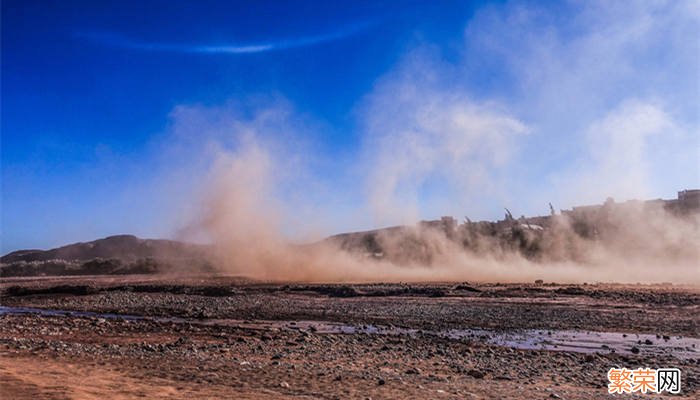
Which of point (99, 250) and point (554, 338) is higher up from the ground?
point (99, 250)

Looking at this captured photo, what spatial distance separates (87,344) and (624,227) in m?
52.2

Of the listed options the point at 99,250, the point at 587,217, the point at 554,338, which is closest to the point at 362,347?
the point at 554,338

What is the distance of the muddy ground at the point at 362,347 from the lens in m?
9.81

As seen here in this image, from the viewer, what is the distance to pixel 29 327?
20.5 metres

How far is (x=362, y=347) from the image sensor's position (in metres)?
14.6

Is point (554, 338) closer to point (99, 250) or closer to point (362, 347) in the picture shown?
point (362, 347)

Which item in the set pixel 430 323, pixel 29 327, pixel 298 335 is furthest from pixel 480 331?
pixel 29 327

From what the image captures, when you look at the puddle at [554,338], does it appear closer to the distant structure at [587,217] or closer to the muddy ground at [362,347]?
the muddy ground at [362,347]

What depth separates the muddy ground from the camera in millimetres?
9812

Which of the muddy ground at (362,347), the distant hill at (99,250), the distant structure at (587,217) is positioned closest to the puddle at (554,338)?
the muddy ground at (362,347)

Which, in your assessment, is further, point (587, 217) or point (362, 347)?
point (587, 217)

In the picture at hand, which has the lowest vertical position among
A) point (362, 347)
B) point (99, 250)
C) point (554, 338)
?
point (554, 338)

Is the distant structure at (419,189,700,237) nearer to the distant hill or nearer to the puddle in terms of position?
the puddle

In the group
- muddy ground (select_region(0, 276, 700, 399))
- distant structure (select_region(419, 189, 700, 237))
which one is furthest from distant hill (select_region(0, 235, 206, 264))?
muddy ground (select_region(0, 276, 700, 399))
